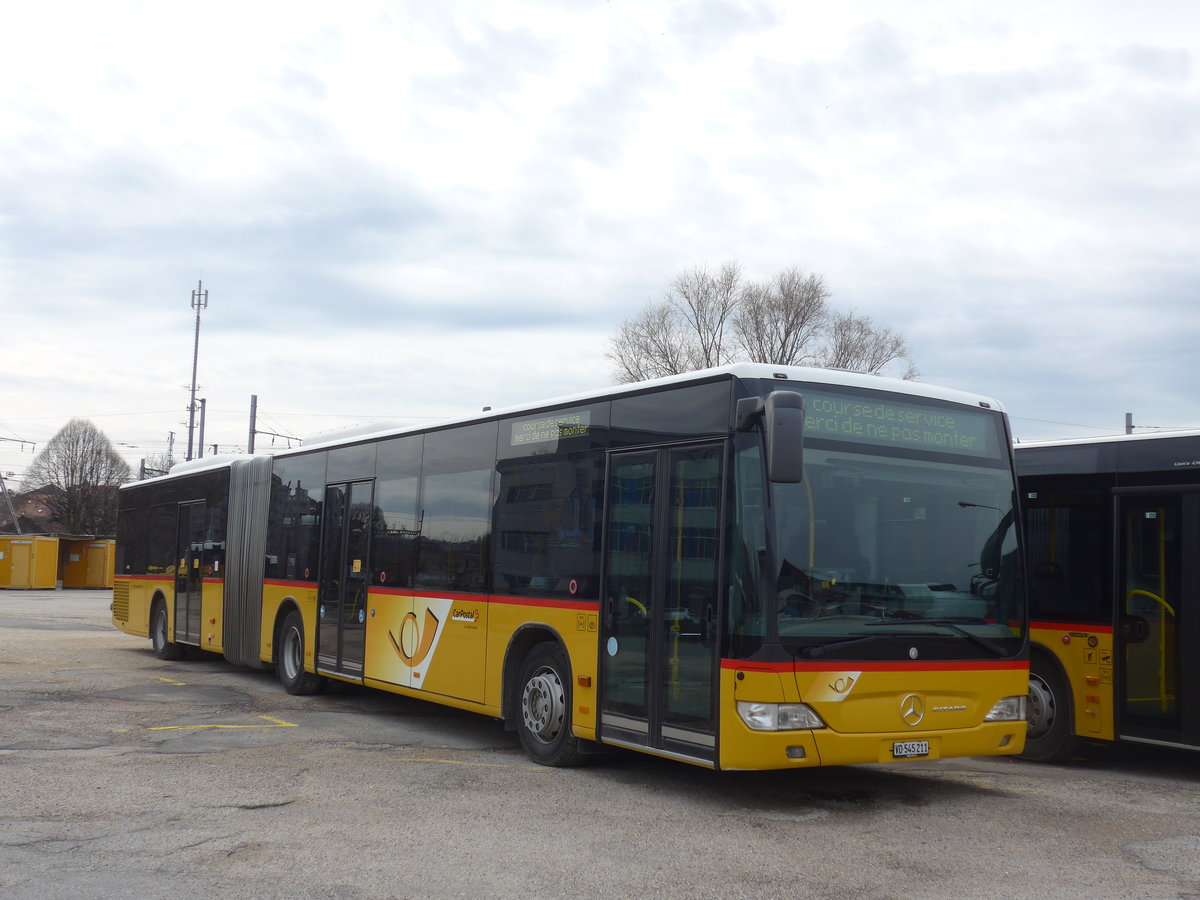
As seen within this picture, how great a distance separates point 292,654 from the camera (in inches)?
591

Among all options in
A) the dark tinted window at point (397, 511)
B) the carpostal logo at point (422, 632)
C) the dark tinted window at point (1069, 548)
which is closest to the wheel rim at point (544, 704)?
the carpostal logo at point (422, 632)

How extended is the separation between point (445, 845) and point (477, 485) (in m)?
4.59

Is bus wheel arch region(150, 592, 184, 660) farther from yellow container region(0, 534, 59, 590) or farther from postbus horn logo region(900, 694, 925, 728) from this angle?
yellow container region(0, 534, 59, 590)

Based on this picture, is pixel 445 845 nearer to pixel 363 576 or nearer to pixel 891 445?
pixel 891 445

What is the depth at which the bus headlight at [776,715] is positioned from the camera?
24.7ft

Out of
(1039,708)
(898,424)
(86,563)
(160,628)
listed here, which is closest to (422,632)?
(898,424)

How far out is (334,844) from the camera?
22.7 feet

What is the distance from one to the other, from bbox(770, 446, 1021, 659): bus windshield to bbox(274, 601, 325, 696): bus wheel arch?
8327 millimetres

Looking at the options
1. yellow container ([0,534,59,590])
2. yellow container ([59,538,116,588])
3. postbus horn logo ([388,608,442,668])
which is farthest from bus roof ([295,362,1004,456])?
yellow container ([59,538,116,588])

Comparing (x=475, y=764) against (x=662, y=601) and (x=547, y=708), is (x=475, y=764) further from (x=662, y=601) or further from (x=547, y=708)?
(x=662, y=601)

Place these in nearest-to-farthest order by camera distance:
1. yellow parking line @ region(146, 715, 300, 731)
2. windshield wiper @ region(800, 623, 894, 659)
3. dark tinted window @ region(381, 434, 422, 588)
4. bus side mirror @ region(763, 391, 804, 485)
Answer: bus side mirror @ region(763, 391, 804, 485) → windshield wiper @ region(800, 623, 894, 659) → yellow parking line @ region(146, 715, 300, 731) → dark tinted window @ region(381, 434, 422, 588)

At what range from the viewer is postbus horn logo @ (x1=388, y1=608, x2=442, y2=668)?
11.6 meters

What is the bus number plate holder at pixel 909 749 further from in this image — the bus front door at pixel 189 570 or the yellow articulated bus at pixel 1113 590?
the bus front door at pixel 189 570

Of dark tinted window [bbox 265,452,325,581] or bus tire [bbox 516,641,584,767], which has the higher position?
dark tinted window [bbox 265,452,325,581]
